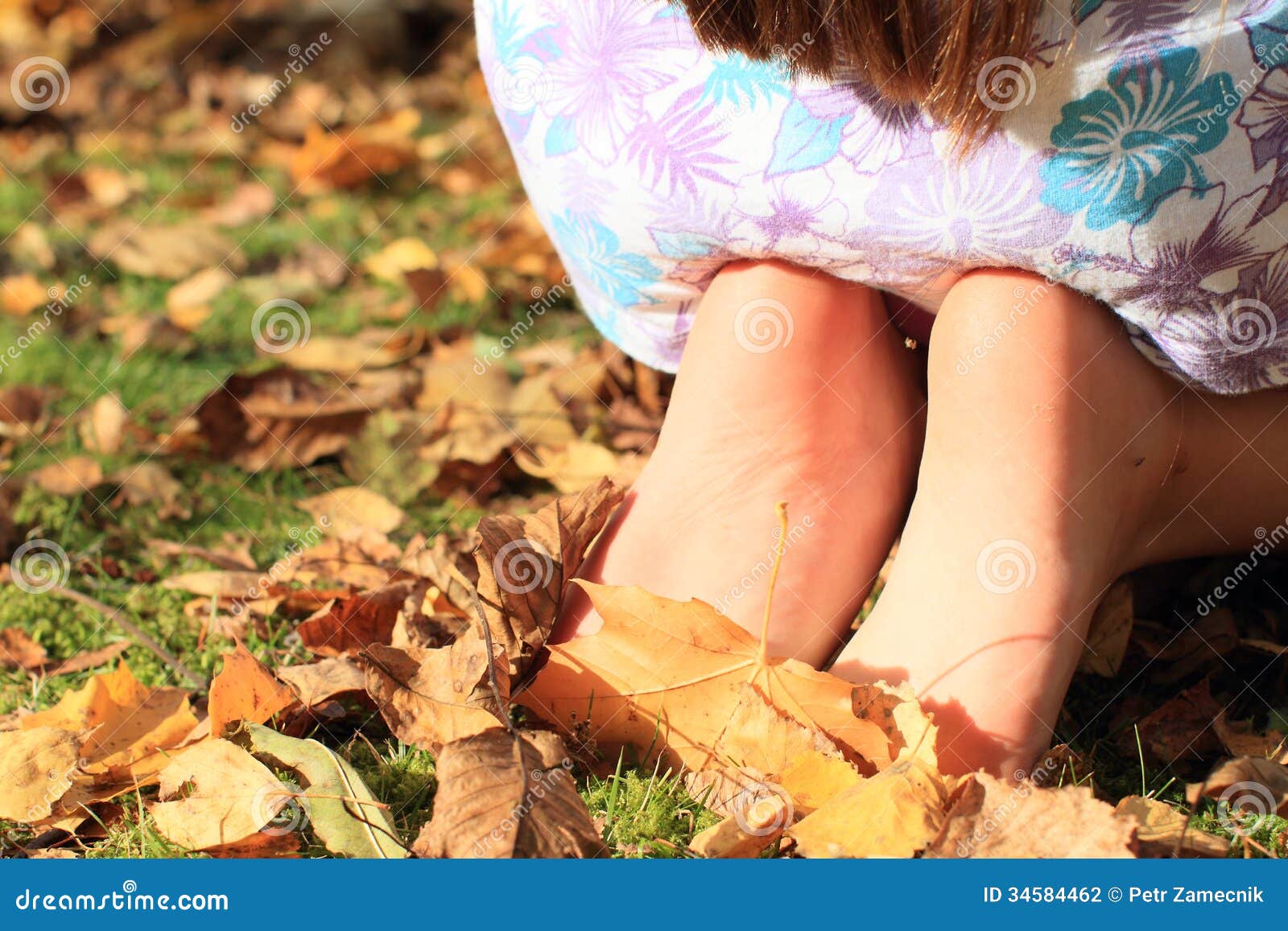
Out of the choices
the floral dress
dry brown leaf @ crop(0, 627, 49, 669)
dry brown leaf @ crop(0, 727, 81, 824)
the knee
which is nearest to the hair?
the floral dress

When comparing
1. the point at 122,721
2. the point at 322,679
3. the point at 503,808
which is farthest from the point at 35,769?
the point at 503,808

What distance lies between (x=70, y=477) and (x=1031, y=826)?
4.09 feet

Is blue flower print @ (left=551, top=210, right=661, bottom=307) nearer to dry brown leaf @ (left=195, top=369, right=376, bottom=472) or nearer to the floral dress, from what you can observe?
the floral dress

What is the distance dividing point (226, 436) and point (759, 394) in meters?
0.87

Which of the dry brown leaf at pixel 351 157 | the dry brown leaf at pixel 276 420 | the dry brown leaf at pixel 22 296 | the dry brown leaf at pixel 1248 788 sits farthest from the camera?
the dry brown leaf at pixel 351 157

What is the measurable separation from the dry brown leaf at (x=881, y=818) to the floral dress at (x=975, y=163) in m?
0.37

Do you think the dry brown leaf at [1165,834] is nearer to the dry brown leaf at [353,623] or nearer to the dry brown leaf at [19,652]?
the dry brown leaf at [353,623]

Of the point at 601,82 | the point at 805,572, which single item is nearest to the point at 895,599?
the point at 805,572

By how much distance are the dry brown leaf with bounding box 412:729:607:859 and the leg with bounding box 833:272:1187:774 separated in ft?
0.93

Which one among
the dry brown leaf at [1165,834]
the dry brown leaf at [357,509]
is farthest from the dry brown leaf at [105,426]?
the dry brown leaf at [1165,834]

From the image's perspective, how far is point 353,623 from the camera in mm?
1157

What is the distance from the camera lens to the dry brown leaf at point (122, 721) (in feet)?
3.20

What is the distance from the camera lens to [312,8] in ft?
11.1
